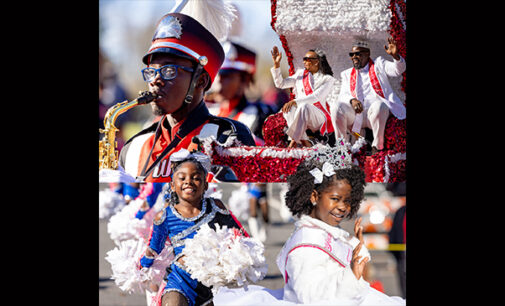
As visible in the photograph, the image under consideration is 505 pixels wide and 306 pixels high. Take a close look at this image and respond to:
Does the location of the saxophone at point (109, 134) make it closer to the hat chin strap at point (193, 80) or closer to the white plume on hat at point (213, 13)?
→ the hat chin strap at point (193, 80)

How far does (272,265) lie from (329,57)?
5.36 feet

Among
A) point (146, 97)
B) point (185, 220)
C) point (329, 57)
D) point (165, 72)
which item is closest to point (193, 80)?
point (165, 72)

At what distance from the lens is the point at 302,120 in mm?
5004

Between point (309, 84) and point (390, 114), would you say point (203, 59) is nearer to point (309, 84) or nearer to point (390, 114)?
point (309, 84)

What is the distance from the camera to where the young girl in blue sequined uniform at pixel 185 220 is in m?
4.34

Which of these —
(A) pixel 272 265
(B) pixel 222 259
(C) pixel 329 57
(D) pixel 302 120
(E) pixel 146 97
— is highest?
(C) pixel 329 57

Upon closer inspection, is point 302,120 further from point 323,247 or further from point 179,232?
point 179,232

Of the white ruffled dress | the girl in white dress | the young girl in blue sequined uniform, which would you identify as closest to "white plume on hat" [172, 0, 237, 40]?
the young girl in blue sequined uniform

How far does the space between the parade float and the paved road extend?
217 millimetres

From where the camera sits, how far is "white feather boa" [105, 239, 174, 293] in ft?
14.5

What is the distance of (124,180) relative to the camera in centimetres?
503

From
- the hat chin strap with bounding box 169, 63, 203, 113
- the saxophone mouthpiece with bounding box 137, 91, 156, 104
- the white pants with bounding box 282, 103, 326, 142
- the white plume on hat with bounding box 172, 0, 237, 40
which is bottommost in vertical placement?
the white pants with bounding box 282, 103, 326, 142

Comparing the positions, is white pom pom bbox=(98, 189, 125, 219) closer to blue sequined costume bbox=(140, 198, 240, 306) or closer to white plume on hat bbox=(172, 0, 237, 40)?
blue sequined costume bbox=(140, 198, 240, 306)

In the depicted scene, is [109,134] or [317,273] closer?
[317,273]
